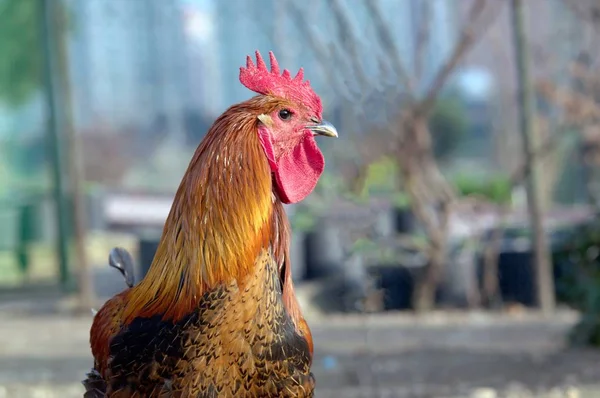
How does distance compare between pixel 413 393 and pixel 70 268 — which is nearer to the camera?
pixel 413 393

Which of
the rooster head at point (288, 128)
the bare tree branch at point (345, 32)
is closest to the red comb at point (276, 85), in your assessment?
the rooster head at point (288, 128)

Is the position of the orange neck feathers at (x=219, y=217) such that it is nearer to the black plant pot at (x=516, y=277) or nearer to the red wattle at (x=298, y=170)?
the red wattle at (x=298, y=170)

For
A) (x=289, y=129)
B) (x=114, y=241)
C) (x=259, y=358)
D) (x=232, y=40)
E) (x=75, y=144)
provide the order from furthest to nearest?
(x=114, y=241) → (x=232, y=40) → (x=75, y=144) → (x=289, y=129) → (x=259, y=358)

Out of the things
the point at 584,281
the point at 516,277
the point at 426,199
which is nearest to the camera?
the point at 584,281

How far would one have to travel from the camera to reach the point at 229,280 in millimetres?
2074

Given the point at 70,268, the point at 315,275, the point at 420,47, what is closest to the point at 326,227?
the point at 315,275

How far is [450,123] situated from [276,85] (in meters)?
8.49

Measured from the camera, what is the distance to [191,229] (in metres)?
2.11

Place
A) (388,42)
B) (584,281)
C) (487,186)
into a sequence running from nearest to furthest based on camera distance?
(584,281) → (388,42) → (487,186)

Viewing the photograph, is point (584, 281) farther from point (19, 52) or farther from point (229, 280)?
point (19, 52)

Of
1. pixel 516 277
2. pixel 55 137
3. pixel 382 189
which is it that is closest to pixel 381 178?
pixel 382 189

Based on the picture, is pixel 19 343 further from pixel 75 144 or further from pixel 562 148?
pixel 562 148

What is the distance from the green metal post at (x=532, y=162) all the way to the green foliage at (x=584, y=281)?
0.83 metres

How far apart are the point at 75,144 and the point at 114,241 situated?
2445mm
